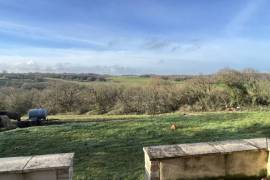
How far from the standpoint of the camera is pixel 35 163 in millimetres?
3076

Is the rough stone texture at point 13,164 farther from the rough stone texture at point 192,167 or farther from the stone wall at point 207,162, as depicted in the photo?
the rough stone texture at point 192,167

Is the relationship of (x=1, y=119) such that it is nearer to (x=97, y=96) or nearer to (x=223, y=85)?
(x=97, y=96)

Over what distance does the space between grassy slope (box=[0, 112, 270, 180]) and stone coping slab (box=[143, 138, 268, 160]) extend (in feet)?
4.64

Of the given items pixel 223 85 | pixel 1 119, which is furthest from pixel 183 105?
pixel 1 119

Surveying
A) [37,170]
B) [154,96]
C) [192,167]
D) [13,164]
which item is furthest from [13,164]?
[154,96]

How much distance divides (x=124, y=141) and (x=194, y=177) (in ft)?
12.4

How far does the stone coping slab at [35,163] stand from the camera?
2.91m

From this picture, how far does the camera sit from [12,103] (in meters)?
22.6

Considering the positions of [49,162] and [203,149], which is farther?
[203,149]

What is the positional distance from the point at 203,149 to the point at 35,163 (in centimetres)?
167

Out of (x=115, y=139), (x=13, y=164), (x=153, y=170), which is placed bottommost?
(x=115, y=139)

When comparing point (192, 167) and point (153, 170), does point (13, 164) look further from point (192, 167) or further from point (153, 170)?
point (192, 167)

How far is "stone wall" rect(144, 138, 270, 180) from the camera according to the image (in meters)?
3.26

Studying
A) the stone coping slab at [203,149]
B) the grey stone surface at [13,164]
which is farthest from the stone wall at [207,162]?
the grey stone surface at [13,164]
